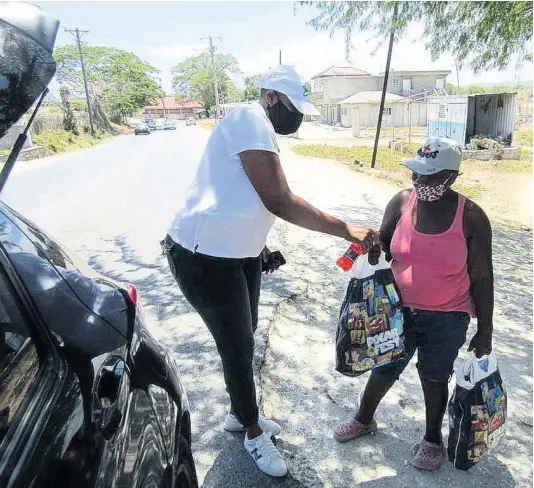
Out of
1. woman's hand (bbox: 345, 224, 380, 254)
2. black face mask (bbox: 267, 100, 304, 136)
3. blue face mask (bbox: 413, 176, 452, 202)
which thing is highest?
black face mask (bbox: 267, 100, 304, 136)

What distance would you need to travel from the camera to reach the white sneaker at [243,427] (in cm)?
256

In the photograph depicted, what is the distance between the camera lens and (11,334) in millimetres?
1237

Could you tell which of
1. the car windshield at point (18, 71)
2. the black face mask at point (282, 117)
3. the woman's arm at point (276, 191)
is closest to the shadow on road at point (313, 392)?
the woman's arm at point (276, 191)

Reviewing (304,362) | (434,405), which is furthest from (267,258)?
(304,362)

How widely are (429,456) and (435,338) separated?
615 millimetres

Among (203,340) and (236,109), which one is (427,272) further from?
(203,340)

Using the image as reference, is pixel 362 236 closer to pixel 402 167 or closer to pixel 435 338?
pixel 435 338

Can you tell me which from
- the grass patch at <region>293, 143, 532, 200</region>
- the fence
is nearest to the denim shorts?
the grass patch at <region>293, 143, 532, 200</region>

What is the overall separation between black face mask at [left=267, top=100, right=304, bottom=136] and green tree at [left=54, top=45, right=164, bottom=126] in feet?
154

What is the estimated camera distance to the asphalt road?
7.93 ft

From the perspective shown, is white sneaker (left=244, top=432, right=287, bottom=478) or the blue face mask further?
white sneaker (left=244, top=432, right=287, bottom=478)

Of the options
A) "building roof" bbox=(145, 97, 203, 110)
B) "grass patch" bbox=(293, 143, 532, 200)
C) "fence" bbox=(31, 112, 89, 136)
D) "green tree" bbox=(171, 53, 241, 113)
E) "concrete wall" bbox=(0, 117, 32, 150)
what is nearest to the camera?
"concrete wall" bbox=(0, 117, 32, 150)

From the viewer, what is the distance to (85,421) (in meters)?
1.19

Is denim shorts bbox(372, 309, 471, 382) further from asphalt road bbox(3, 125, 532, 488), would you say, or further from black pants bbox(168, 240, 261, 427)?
black pants bbox(168, 240, 261, 427)
